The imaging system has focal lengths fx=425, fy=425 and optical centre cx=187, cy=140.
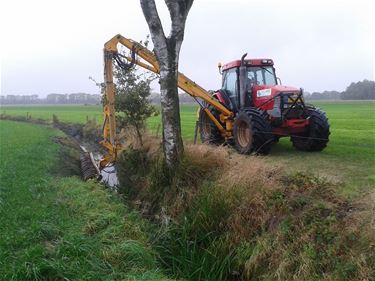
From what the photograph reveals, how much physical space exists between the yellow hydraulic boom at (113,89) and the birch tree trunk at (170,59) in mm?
2983

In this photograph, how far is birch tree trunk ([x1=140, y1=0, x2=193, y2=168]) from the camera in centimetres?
888

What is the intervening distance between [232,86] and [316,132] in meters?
2.96

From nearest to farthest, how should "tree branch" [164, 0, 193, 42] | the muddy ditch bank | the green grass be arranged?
the green grass
"tree branch" [164, 0, 193, 42]
the muddy ditch bank

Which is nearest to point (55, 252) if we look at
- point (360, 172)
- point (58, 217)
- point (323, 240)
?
point (58, 217)

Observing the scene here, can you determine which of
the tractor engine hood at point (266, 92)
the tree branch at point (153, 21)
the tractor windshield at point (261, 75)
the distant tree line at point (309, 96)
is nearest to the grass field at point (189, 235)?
the tree branch at point (153, 21)

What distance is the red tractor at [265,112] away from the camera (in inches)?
451

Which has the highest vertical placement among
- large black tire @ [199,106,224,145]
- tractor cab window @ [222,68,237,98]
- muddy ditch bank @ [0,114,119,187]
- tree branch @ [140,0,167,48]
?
tree branch @ [140,0,167,48]

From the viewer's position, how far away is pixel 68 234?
6.77m

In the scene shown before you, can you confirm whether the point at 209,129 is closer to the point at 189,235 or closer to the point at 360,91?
the point at 189,235

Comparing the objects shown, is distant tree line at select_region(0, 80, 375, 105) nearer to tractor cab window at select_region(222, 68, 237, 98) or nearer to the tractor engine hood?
tractor cab window at select_region(222, 68, 237, 98)

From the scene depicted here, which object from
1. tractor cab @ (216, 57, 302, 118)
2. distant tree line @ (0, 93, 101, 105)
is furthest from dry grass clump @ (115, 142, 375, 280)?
distant tree line @ (0, 93, 101, 105)

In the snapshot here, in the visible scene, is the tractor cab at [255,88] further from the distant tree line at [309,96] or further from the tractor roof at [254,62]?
the distant tree line at [309,96]

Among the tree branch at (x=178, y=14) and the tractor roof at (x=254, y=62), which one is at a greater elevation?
the tree branch at (x=178, y=14)

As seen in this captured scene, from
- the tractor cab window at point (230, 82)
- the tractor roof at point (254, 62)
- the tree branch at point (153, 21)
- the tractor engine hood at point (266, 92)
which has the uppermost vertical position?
the tree branch at point (153, 21)
